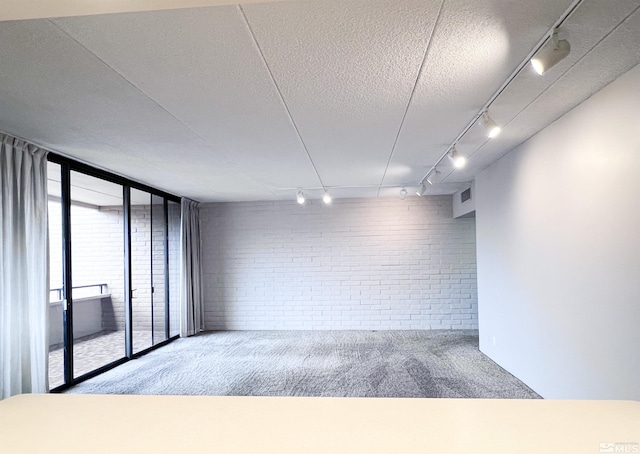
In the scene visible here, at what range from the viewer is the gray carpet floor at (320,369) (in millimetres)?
3756

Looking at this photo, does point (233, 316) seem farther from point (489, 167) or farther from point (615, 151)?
point (615, 151)

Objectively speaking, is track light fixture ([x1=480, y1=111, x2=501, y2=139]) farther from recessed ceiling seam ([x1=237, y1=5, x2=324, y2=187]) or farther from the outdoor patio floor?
the outdoor patio floor

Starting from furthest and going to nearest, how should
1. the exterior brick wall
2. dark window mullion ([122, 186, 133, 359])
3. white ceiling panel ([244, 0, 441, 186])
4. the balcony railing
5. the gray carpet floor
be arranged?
the balcony railing, the exterior brick wall, dark window mullion ([122, 186, 133, 359]), the gray carpet floor, white ceiling panel ([244, 0, 441, 186])

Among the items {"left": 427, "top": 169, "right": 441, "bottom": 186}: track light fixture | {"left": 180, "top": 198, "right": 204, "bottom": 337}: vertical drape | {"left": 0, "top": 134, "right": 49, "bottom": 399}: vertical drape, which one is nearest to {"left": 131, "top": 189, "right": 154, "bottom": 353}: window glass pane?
{"left": 180, "top": 198, "right": 204, "bottom": 337}: vertical drape

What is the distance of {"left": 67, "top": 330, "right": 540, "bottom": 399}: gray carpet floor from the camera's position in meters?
3.76

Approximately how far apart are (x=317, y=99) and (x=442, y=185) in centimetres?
409

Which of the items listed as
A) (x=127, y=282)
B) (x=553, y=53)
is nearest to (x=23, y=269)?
(x=127, y=282)

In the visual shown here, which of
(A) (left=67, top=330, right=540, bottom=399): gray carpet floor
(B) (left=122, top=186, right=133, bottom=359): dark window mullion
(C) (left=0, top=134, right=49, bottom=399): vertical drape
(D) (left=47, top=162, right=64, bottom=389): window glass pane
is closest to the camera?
(C) (left=0, top=134, right=49, bottom=399): vertical drape

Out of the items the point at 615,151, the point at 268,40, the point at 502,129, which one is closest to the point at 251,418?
the point at 268,40

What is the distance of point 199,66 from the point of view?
203 cm

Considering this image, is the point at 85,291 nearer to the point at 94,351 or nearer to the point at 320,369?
the point at 94,351

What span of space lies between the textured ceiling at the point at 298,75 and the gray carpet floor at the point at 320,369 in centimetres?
241

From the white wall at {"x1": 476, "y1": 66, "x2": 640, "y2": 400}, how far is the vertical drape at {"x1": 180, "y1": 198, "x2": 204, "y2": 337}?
16.2 ft

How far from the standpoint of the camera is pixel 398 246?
A: 6965 millimetres
